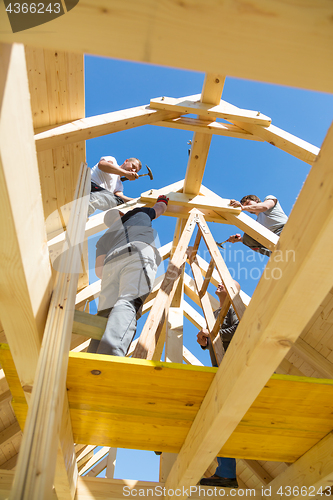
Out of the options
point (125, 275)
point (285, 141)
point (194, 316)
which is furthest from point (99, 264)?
point (194, 316)

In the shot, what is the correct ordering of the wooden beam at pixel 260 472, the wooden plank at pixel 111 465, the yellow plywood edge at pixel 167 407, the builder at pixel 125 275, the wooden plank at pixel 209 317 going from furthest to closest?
the wooden plank at pixel 111 465 < the wooden beam at pixel 260 472 < the wooden plank at pixel 209 317 < the builder at pixel 125 275 < the yellow plywood edge at pixel 167 407

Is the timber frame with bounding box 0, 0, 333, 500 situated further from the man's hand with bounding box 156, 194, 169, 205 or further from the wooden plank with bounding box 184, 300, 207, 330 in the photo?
the wooden plank with bounding box 184, 300, 207, 330

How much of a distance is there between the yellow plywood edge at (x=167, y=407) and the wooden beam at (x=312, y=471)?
0.04m

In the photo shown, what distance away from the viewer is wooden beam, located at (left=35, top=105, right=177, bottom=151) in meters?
2.16

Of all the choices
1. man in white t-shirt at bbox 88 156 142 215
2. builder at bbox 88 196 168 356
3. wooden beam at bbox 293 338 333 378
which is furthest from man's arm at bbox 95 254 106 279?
wooden beam at bbox 293 338 333 378

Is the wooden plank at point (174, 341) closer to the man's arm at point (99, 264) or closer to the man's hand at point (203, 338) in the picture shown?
the man's hand at point (203, 338)

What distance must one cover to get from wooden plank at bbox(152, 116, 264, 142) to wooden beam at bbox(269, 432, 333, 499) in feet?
8.06

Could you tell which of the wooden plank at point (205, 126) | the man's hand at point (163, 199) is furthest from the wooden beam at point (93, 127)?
the man's hand at point (163, 199)

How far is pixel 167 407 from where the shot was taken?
1.53 m

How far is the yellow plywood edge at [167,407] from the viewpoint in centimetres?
137

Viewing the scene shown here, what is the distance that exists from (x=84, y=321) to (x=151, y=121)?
2039 mm

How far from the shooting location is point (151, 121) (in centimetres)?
277

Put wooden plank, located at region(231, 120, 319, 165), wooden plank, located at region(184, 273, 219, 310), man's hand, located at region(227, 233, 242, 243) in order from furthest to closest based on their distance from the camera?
1. wooden plank, located at region(184, 273, 219, 310)
2. man's hand, located at region(227, 233, 242, 243)
3. wooden plank, located at region(231, 120, 319, 165)

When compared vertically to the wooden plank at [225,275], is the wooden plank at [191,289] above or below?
above
